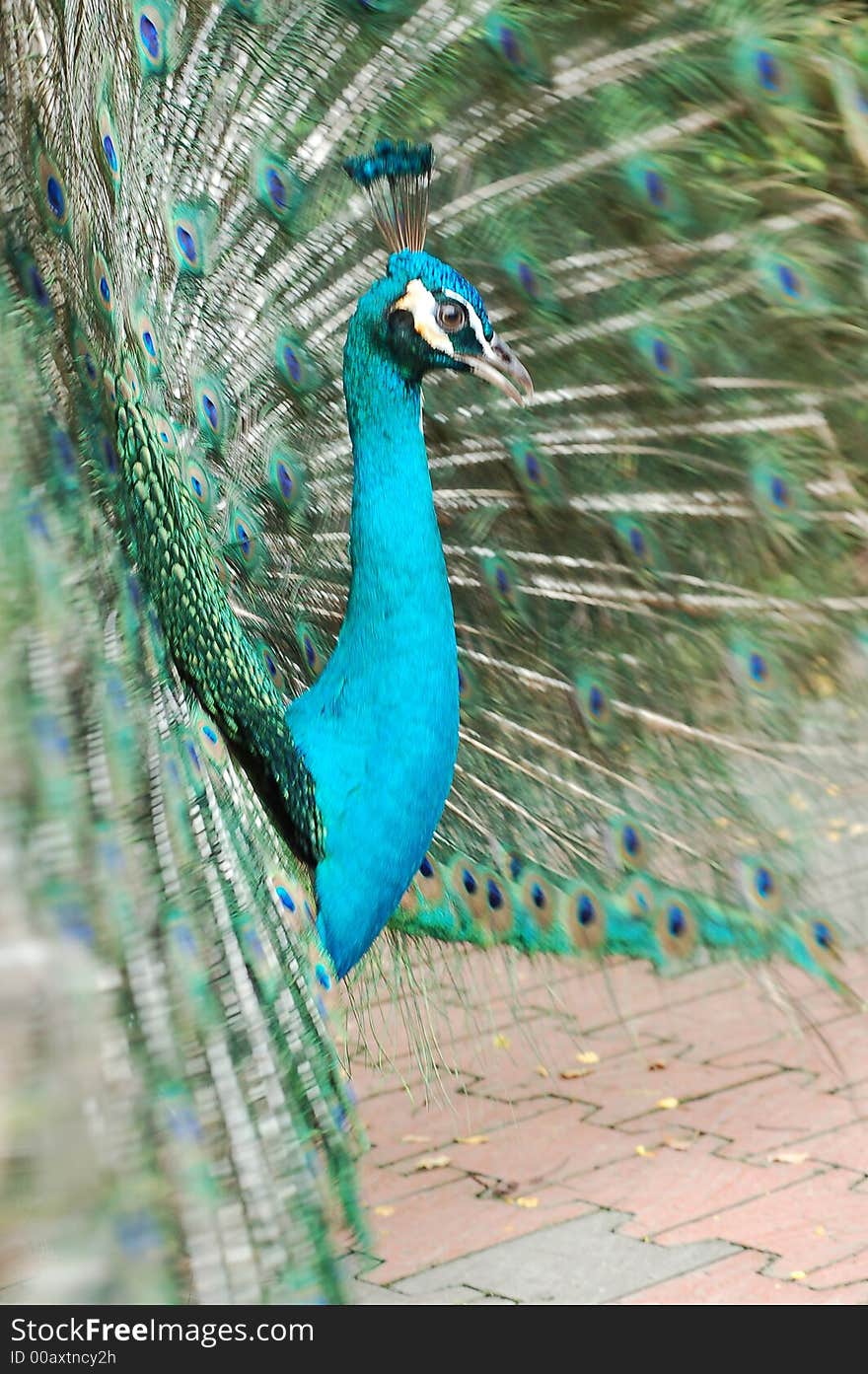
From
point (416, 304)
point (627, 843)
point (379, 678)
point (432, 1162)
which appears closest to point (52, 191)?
point (416, 304)

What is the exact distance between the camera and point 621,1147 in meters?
2.25

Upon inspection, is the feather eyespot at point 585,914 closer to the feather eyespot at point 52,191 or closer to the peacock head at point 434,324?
the peacock head at point 434,324

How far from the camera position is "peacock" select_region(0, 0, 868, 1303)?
79 centimetres

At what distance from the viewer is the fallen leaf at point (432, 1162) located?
226cm

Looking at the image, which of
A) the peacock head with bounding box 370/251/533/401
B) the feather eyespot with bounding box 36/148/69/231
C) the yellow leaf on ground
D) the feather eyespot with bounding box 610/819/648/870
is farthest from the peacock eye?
the yellow leaf on ground

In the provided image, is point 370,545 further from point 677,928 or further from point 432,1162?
point 432,1162

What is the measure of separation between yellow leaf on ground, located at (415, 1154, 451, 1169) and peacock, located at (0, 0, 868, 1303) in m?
0.41

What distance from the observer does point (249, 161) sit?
5.39ft

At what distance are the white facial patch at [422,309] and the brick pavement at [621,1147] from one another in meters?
0.89

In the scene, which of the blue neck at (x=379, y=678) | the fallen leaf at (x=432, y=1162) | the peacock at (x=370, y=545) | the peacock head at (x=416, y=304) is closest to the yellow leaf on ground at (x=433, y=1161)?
the fallen leaf at (x=432, y=1162)

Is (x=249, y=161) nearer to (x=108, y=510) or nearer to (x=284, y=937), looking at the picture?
(x=108, y=510)

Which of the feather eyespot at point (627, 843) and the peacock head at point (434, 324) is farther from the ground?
the peacock head at point (434, 324)
